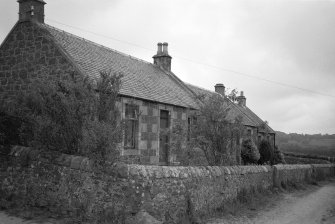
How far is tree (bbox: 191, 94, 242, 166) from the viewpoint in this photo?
11.7m

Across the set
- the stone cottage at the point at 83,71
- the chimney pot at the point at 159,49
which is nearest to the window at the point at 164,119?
the stone cottage at the point at 83,71

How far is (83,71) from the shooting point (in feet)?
43.6

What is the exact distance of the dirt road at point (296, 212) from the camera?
9.40 m

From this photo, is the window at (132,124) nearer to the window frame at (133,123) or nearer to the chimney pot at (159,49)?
the window frame at (133,123)

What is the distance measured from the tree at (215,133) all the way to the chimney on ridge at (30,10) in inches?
341

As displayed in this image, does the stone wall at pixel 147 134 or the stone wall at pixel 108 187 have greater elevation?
the stone wall at pixel 147 134

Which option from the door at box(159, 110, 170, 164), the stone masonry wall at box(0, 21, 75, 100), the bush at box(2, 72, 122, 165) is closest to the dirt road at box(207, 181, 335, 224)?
the bush at box(2, 72, 122, 165)

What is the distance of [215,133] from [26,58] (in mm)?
8791

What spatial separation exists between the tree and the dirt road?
222cm

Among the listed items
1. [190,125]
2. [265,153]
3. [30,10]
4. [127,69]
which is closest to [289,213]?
[190,125]

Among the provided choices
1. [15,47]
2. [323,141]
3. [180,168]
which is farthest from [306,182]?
[323,141]

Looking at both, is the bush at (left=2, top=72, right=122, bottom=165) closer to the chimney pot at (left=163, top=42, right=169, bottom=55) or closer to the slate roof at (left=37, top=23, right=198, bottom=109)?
the slate roof at (left=37, top=23, right=198, bottom=109)

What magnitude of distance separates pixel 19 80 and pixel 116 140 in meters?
8.30

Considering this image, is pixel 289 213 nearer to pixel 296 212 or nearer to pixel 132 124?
pixel 296 212
